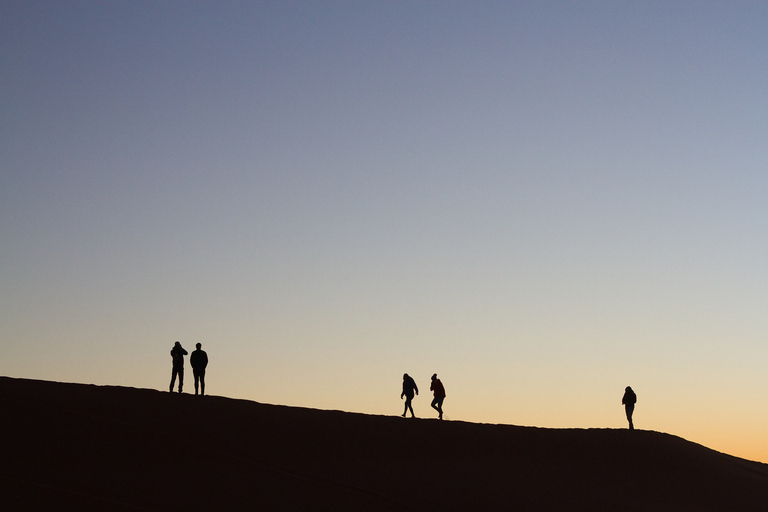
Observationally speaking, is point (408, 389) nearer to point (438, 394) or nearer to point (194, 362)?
point (438, 394)

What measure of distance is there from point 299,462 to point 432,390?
8.93 meters

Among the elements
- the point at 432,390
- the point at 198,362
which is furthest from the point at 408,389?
the point at 198,362

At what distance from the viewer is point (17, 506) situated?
15461mm

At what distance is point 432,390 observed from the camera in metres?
28.8

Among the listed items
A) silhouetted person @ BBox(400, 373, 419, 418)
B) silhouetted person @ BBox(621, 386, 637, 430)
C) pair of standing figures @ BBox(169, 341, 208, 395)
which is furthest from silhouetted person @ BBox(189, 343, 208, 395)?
silhouetted person @ BBox(621, 386, 637, 430)

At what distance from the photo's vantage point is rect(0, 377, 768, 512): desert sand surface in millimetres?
17359

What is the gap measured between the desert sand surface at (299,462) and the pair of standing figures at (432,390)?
1.51m

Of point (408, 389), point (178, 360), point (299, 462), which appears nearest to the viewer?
point (299, 462)

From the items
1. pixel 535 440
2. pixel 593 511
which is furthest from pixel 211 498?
pixel 535 440

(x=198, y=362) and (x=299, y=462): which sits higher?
(x=198, y=362)

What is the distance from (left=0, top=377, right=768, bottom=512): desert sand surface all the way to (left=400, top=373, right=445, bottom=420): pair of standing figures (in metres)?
1.51

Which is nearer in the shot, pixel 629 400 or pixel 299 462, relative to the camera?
pixel 299 462

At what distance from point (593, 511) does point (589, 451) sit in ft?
22.1

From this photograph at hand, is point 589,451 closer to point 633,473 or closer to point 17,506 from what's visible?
point 633,473
